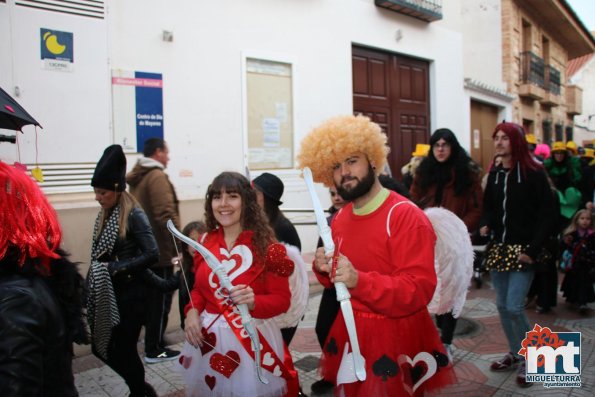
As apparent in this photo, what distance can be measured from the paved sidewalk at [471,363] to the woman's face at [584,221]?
999mm

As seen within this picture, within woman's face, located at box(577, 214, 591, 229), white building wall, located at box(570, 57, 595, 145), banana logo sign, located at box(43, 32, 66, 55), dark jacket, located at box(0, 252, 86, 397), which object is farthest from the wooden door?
dark jacket, located at box(0, 252, 86, 397)

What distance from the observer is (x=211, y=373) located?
2490mm

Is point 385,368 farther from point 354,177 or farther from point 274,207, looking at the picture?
point 274,207

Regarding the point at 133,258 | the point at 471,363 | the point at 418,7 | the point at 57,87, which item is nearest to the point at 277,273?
the point at 133,258

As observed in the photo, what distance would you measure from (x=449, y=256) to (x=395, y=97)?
8228 millimetres

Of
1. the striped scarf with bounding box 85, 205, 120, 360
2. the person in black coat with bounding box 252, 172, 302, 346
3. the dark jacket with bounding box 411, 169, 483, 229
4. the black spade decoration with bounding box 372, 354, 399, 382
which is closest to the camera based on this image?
the black spade decoration with bounding box 372, 354, 399, 382

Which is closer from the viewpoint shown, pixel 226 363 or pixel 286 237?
pixel 226 363

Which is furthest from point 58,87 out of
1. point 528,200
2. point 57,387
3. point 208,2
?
point 528,200

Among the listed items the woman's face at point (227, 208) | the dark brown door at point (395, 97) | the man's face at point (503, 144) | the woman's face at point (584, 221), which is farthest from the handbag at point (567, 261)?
the woman's face at point (227, 208)

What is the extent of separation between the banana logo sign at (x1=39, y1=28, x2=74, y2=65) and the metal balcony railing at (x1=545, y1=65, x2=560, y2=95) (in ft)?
65.6

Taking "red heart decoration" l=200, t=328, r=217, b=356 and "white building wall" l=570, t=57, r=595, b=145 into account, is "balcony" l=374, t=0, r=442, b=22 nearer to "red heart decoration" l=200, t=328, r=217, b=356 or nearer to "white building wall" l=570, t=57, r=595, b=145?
"red heart decoration" l=200, t=328, r=217, b=356

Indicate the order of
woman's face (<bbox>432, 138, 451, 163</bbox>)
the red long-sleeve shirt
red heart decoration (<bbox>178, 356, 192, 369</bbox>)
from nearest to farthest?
1. the red long-sleeve shirt
2. red heart decoration (<bbox>178, 356, 192, 369</bbox>)
3. woman's face (<bbox>432, 138, 451, 163</bbox>)

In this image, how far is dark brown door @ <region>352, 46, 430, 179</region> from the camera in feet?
31.1

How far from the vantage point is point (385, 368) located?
6.96 feet
